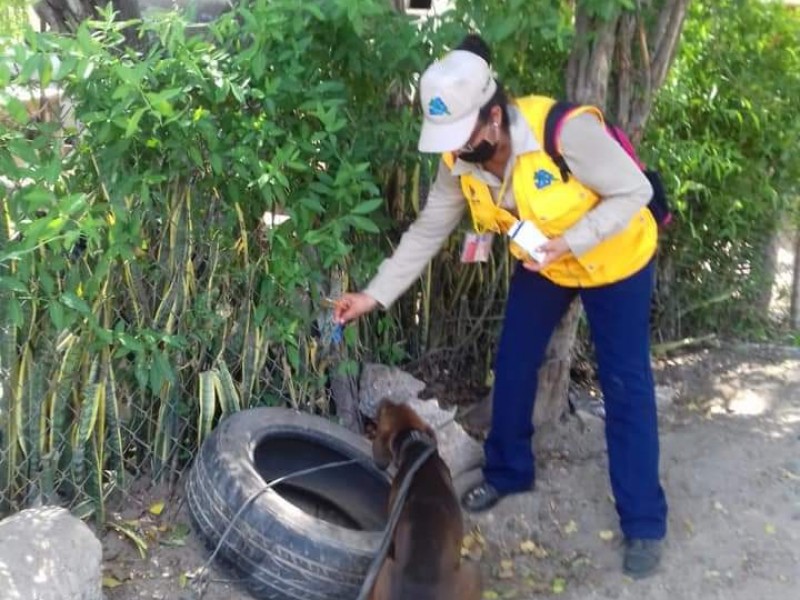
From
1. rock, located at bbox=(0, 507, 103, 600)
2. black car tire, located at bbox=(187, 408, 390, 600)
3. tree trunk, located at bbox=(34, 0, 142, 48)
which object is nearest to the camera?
rock, located at bbox=(0, 507, 103, 600)

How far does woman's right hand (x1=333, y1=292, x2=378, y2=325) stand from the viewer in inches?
164

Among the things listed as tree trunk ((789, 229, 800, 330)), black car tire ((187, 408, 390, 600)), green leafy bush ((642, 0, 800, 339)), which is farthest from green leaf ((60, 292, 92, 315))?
tree trunk ((789, 229, 800, 330))

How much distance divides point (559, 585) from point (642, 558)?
0.32 metres

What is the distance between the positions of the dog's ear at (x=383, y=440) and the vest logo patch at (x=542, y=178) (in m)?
1.07

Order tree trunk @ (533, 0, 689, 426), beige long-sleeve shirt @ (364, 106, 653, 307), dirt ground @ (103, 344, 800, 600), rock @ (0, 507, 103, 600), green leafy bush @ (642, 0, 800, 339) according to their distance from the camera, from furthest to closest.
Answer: green leafy bush @ (642, 0, 800, 339) → tree trunk @ (533, 0, 689, 426) → dirt ground @ (103, 344, 800, 600) → beige long-sleeve shirt @ (364, 106, 653, 307) → rock @ (0, 507, 103, 600)

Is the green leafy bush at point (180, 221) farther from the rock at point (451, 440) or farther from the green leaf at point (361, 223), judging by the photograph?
the rock at point (451, 440)

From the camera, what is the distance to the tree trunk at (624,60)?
4.34 meters

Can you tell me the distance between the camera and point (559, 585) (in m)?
4.14

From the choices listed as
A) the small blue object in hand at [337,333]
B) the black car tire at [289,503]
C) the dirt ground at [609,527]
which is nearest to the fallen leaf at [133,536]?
the dirt ground at [609,527]

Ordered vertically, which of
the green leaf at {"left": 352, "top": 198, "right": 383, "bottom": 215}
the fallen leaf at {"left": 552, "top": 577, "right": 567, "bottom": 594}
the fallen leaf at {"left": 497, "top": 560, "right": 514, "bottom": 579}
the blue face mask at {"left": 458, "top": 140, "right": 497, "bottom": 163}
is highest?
the blue face mask at {"left": 458, "top": 140, "right": 497, "bottom": 163}

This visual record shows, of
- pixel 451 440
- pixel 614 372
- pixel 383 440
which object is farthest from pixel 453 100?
pixel 451 440

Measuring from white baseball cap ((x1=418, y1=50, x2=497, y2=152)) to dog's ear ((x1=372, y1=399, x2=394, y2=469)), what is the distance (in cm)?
111

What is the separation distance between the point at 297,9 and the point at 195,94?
0.45m

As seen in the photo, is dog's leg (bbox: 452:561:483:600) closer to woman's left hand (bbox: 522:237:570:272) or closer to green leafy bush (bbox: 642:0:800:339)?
woman's left hand (bbox: 522:237:570:272)
